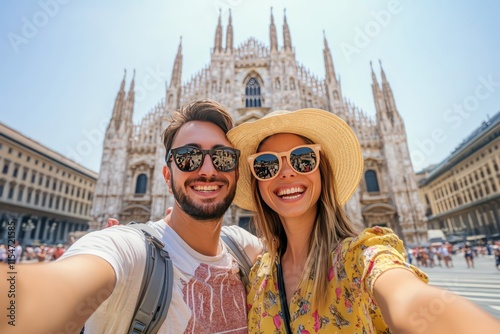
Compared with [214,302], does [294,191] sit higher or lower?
higher

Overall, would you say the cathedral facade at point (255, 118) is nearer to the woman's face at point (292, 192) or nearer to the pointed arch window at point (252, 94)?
the pointed arch window at point (252, 94)

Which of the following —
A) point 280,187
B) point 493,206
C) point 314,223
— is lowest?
point 314,223

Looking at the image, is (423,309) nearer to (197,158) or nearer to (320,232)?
(320,232)

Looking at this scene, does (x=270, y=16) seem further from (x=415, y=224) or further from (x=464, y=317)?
(x=464, y=317)

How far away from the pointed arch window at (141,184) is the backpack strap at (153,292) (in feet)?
67.0

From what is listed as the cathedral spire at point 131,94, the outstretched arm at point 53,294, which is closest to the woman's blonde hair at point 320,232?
the outstretched arm at point 53,294

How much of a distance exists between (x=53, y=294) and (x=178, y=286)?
24.0 inches

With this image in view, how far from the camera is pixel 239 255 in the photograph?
179 cm

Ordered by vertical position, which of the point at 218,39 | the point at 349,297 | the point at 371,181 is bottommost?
the point at 349,297

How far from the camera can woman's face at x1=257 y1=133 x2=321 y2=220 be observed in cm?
152

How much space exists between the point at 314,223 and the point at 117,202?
1986cm

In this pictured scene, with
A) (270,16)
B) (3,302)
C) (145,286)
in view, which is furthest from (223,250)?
Result: (270,16)

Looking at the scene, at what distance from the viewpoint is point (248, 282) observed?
1.62 meters

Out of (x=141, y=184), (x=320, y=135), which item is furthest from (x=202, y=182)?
(x=141, y=184)
